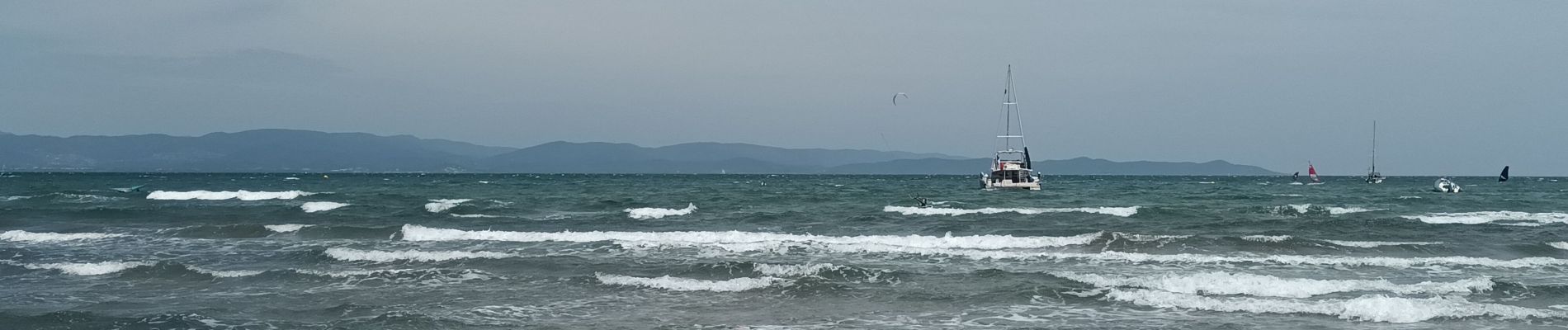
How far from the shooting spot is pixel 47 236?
26.5 m

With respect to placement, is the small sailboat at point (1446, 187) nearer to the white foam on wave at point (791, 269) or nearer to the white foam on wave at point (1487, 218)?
the white foam on wave at point (1487, 218)

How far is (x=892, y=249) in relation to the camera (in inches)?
888

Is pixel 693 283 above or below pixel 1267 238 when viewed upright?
below

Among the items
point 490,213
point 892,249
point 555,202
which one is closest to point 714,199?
point 555,202

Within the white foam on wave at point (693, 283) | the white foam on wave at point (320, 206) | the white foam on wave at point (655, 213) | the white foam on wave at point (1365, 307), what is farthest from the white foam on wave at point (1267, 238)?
the white foam on wave at point (320, 206)

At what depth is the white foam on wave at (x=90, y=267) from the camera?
1823cm

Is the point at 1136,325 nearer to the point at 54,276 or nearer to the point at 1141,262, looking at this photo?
the point at 1141,262

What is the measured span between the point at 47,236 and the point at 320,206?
15.4 metres

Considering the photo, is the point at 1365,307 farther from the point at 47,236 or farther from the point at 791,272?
the point at 47,236

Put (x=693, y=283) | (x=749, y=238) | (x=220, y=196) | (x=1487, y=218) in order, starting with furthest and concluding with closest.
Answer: (x=220, y=196) → (x=1487, y=218) → (x=749, y=238) → (x=693, y=283)

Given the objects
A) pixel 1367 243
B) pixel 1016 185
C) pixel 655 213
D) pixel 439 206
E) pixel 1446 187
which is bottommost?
pixel 439 206

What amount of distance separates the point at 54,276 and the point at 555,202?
2910 centimetres

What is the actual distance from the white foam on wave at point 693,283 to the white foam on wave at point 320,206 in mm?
26296

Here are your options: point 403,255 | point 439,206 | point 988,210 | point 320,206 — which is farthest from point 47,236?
point 988,210
